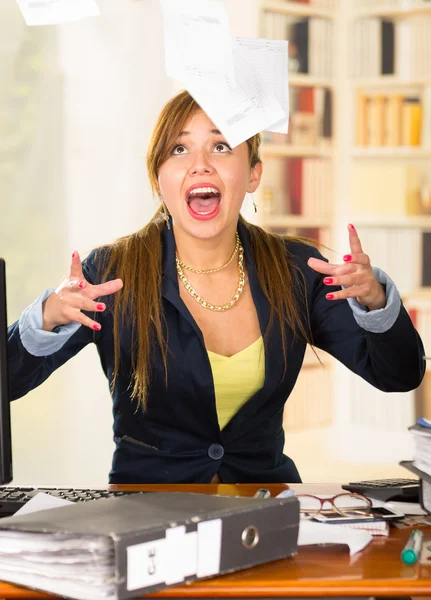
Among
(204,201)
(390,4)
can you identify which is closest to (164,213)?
(204,201)

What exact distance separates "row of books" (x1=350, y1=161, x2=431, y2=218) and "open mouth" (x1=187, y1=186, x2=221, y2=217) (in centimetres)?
289

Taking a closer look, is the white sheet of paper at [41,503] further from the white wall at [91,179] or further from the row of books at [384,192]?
the row of books at [384,192]

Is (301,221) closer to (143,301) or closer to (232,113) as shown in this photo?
(143,301)

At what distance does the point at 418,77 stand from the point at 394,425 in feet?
6.09

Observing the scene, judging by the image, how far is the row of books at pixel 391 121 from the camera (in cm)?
461

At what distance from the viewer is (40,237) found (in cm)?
357

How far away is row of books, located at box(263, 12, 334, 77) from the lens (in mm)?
4617

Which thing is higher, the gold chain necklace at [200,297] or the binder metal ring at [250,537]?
the gold chain necklace at [200,297]

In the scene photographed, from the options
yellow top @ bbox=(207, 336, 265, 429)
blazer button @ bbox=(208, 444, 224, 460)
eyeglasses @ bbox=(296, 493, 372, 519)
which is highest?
yellow top @ bbox=(207, 336, 265, 429)

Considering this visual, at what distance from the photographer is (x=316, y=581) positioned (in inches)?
41.1

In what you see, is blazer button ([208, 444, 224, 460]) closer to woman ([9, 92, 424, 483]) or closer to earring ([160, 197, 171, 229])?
woman ([9, 92, 424, 483])

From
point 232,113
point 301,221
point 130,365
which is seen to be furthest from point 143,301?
point 301,221

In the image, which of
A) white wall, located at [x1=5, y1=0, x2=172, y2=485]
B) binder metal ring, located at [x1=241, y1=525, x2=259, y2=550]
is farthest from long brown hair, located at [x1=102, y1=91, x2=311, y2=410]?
white wall, located at [x1=5, y1=0, x2=172, y2=485]

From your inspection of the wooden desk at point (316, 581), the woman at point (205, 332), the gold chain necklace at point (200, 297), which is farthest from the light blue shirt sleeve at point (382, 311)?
the wooden desk at point (316, 581)
